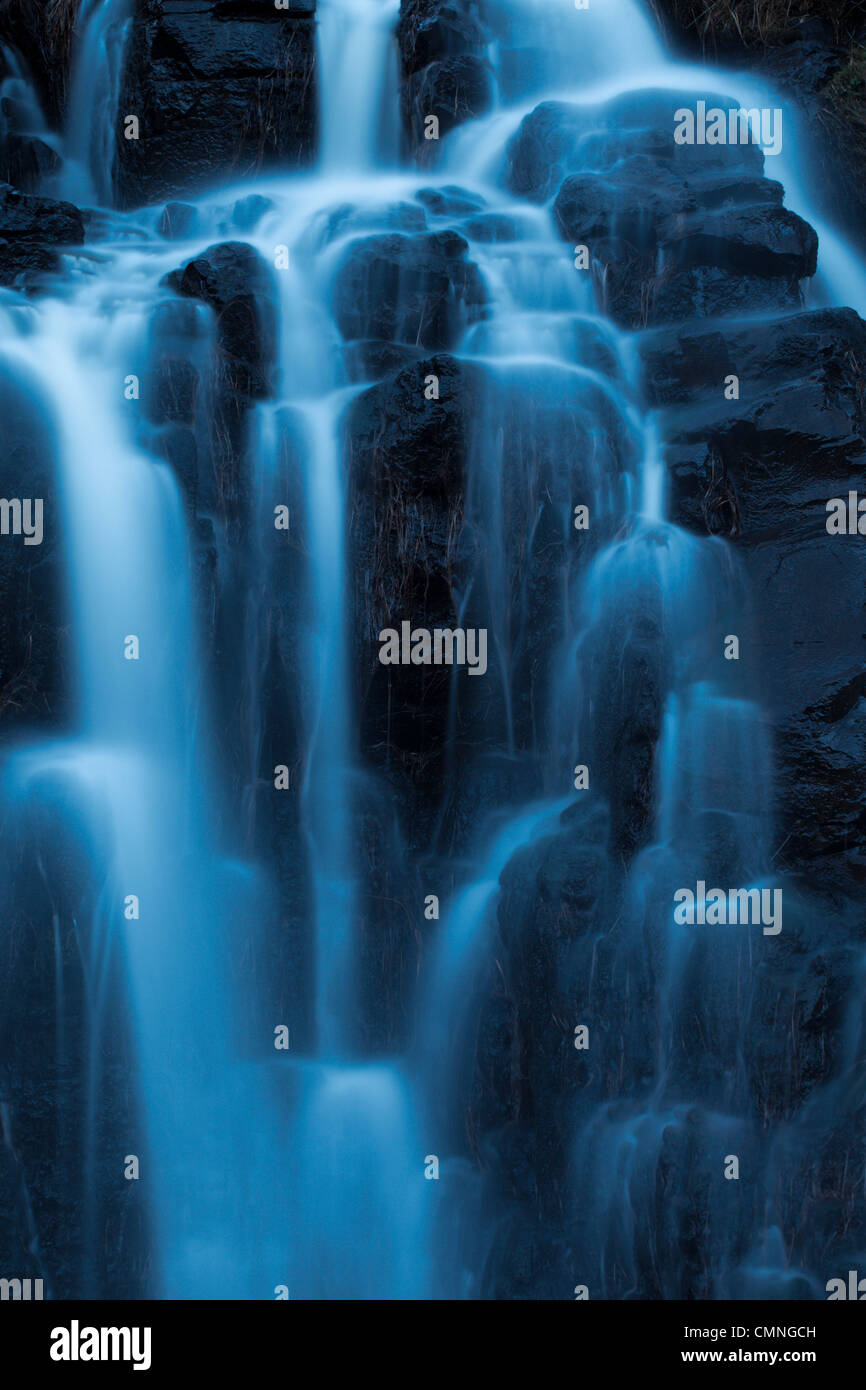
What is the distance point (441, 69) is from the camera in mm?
10055

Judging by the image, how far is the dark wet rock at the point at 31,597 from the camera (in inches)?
259

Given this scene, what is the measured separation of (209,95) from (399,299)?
3703 mm

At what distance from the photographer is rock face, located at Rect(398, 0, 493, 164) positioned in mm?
10047

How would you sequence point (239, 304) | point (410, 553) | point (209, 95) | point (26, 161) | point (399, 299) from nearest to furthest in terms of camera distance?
point (410, 553), point (239, 304), point (399, 299), point (26, 161), point (209, 95)

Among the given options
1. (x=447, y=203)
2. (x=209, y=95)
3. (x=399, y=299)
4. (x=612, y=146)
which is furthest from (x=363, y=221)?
(x=209, y=95)

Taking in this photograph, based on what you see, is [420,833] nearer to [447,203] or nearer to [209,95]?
[447,203]

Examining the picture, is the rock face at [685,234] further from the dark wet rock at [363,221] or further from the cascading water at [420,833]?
the dark wet rock at [363,221]

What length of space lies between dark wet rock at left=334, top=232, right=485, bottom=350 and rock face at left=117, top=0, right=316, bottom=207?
288 cm

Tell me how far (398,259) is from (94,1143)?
581cm
